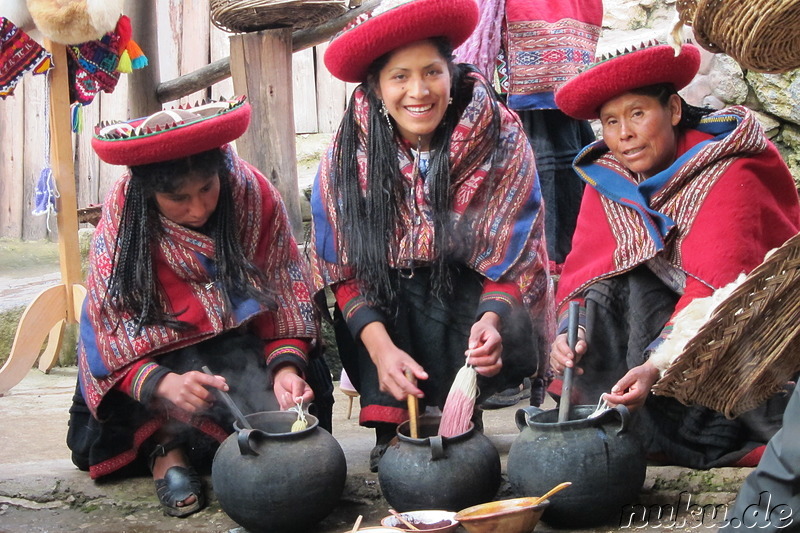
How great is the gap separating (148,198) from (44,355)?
292 cm

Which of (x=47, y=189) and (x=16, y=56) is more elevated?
(x=16, y=56)

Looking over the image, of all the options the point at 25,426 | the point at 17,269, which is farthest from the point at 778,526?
the point at 17,269

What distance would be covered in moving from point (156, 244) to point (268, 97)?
2053 mm

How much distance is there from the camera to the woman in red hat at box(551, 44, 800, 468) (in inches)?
115

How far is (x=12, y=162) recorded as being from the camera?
8.27 meters

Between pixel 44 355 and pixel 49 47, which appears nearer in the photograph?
pixel 49 47

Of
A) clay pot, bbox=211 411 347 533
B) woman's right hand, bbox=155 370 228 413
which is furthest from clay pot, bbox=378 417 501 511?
woman's right hand, bbox=155 370 228 413

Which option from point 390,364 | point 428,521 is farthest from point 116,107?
point 428,521

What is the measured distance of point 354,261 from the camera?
10.6ft

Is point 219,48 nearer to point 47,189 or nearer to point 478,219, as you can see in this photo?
point 47,189

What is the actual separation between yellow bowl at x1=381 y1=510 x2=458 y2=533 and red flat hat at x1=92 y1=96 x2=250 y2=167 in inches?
51.0

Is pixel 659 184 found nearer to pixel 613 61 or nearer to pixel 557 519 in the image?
pixel 613 61

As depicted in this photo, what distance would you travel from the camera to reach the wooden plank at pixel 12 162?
821 cm

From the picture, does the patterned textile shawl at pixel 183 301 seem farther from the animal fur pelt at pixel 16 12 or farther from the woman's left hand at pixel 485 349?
the animal fur pelt at pixel 16 12
